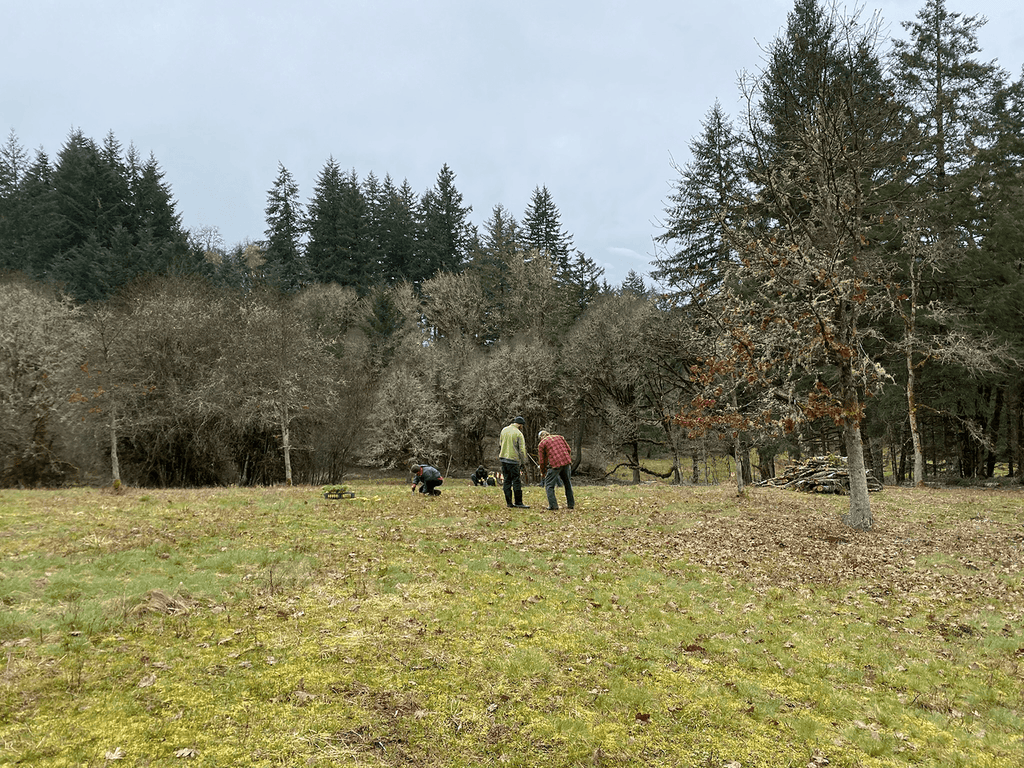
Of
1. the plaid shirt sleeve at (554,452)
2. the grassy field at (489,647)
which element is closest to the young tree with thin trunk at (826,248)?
the grassy field at (489,647)

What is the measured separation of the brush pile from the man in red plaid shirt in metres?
13.0

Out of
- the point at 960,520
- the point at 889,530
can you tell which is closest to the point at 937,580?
the point at 889,530

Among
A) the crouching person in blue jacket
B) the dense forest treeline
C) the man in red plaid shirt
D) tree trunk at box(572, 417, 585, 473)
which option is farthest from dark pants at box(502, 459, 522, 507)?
tree trunk at box(572, 417, 585, 473)

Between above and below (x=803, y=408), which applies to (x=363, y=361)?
above

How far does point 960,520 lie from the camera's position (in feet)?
46.3

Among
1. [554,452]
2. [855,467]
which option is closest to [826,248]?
[855,467]

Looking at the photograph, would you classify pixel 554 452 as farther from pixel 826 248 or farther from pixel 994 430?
pixel 994 430

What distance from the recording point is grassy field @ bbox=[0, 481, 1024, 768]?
13.8ft

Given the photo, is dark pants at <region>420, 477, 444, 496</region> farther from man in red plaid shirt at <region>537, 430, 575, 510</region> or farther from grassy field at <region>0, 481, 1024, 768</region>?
grassy field at <region>0, 481, 1024, 768</region>

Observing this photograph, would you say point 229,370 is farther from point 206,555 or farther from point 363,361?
point 206,555

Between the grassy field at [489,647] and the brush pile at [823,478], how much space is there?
10174 mm

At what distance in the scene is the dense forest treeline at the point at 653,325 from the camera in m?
13.8

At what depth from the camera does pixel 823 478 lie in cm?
2173

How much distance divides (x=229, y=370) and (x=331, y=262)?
119 feet
